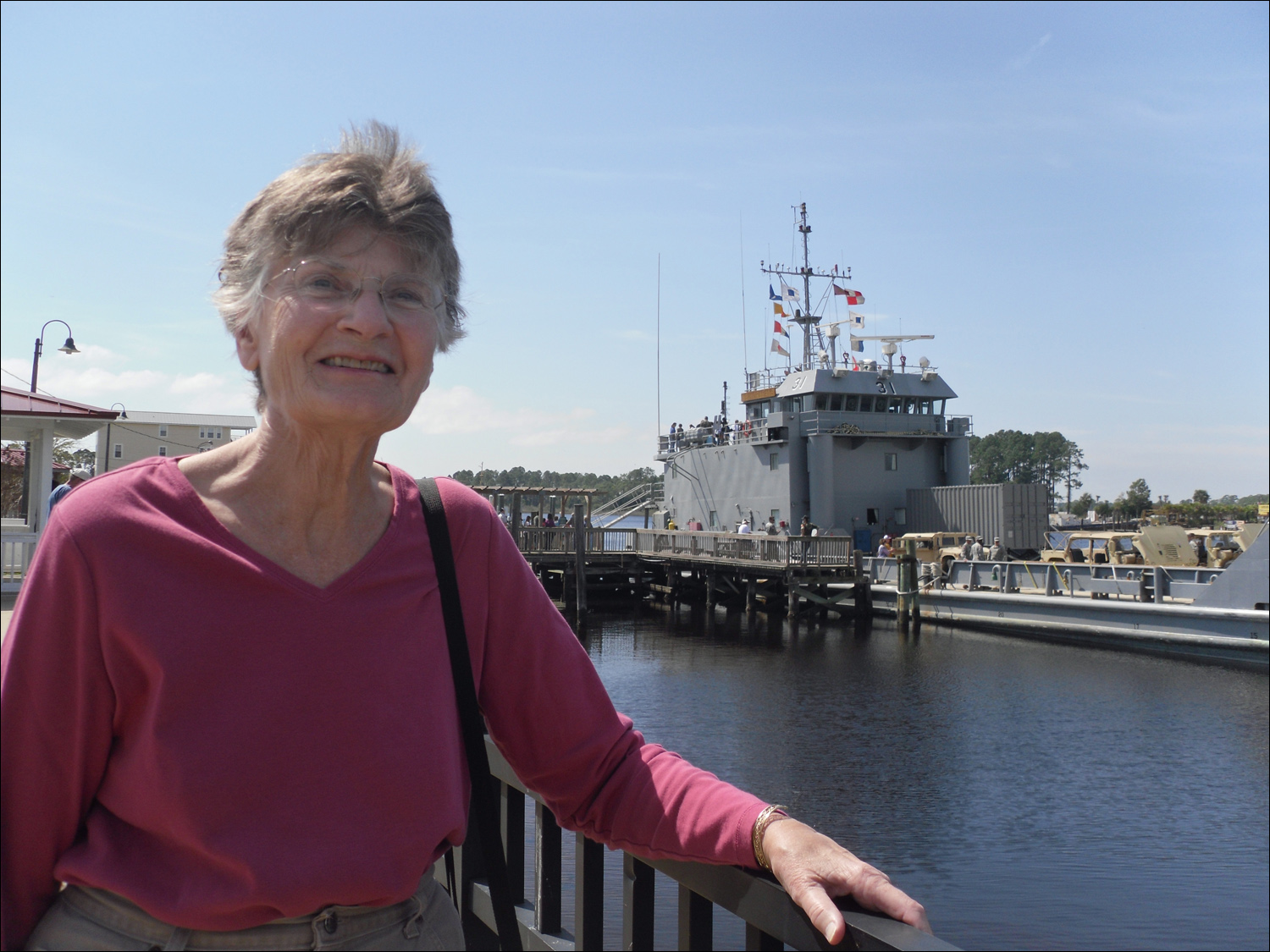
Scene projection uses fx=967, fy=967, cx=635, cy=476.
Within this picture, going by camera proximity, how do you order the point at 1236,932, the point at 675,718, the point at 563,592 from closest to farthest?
the point at 1236,932
the point at 675,718
the point at 563,592

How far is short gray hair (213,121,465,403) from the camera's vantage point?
5.02ft

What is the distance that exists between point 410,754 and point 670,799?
49cm

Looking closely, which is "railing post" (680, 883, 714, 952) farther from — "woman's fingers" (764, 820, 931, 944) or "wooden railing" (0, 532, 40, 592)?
"wooden railing" (0, 532, 40, 592)

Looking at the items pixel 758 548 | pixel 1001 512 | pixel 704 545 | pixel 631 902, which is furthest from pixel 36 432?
pixel 1001 512

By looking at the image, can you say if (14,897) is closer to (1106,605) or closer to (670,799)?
(670,799)

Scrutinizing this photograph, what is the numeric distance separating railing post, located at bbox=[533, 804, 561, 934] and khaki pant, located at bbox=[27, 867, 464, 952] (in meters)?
0.84

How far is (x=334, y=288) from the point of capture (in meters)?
1.55

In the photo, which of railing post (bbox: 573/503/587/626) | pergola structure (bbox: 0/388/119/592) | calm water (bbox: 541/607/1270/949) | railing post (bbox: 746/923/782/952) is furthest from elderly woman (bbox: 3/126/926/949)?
railing post (bbox: 573/503/587/626)

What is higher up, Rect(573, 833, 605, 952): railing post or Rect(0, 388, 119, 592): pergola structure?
Rect(0, 388, 119, 592): pergola structure

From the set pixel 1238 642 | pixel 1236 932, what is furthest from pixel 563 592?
pixel 1236 932

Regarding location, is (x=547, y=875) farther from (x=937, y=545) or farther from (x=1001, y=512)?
(x=1001, y=512)

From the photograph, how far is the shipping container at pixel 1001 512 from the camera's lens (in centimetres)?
2873

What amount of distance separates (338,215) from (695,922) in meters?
1.40

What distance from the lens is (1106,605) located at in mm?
21578
